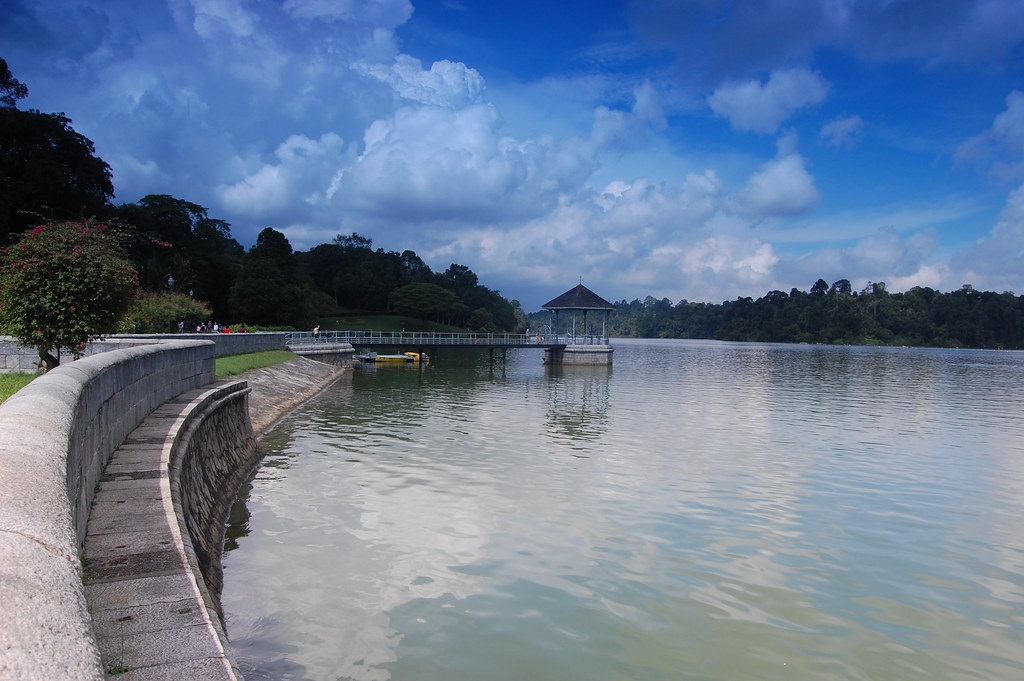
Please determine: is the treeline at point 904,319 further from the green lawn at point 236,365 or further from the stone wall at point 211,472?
the stone wall at point 211,472

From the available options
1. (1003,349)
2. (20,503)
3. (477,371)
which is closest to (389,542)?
(20,503)

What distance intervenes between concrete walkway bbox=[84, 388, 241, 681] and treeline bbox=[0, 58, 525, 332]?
9.19 m

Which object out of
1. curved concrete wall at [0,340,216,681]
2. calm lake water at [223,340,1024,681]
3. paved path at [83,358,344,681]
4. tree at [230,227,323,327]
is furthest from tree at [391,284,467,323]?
curved concrete wall at [0,340,216,681]

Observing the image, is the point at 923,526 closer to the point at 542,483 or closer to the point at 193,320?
the point at 542,483

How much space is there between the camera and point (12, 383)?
12.3 m

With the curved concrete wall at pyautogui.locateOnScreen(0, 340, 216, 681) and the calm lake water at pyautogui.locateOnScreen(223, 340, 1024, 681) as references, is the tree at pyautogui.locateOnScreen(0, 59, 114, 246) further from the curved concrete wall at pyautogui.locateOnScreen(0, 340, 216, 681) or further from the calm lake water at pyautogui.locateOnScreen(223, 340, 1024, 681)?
the curved concrete wall at pyautogui.locateOnScreen(0, 340, 216, 681)

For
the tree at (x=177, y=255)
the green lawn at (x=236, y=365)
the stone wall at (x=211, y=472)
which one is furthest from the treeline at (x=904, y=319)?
the stone wall at (x=211, y=472)

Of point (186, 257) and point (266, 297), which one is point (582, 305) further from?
point (186, 257)

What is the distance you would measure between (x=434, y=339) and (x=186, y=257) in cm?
2999

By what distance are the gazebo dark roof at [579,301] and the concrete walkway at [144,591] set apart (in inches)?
2041

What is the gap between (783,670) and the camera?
707 centimetres

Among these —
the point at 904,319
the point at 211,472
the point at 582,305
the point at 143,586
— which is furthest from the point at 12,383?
the point at 904,319

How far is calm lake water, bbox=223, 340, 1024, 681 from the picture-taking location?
737 cm

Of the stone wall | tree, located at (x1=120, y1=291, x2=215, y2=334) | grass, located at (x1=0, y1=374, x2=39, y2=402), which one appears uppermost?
tree, located at (x1=120, y1=291, x2=215, y2=334)
